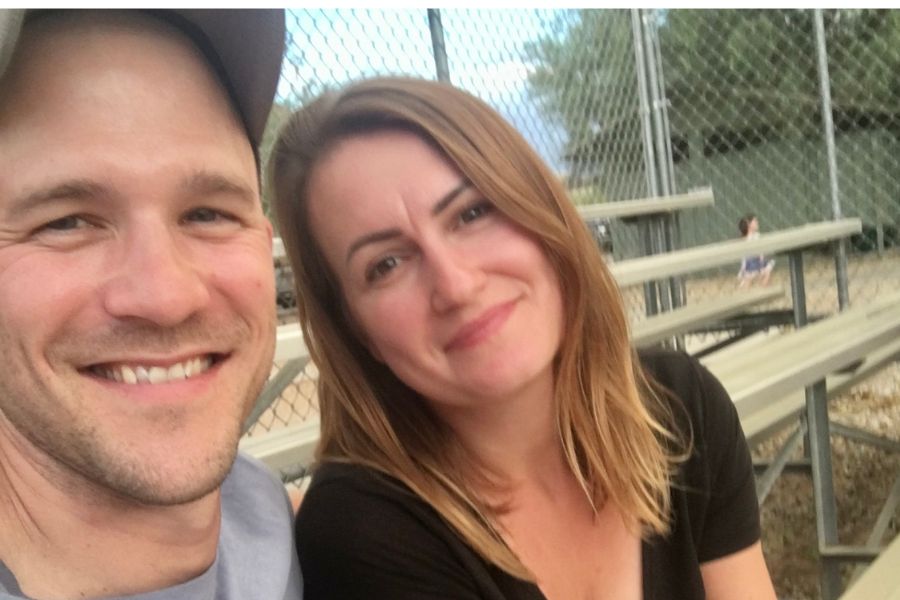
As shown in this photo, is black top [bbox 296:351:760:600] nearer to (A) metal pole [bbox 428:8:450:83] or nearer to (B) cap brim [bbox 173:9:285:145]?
(B) cap brim [bbox 173:9:285:145]

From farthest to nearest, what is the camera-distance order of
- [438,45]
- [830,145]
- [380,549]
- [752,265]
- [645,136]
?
[752,265], [645,136], [830,145], [438,45], [380,549]

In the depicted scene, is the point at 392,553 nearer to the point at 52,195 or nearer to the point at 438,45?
the point at 52,195

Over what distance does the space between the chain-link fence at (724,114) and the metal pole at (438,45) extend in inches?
19.1

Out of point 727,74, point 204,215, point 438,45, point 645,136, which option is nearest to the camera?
point 204,215

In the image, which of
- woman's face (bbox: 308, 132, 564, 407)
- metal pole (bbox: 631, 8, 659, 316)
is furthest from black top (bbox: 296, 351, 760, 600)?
metal pole (bbox: 631, 8, 659, 316)

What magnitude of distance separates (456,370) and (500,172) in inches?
10.3

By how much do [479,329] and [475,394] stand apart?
92mm

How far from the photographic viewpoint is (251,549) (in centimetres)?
90

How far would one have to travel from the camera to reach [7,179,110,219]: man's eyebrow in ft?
2.34

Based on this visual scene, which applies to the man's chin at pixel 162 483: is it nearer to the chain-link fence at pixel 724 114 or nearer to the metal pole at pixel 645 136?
the chain-link fence at pixel 724 114

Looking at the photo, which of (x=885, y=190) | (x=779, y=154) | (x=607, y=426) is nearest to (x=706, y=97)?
(x=779, y=154)

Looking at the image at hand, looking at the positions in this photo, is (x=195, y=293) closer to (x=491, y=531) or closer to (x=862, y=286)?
(x=491, y=531)

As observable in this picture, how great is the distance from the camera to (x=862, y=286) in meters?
4.96

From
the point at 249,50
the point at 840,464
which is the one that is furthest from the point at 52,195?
the point at 840,464
